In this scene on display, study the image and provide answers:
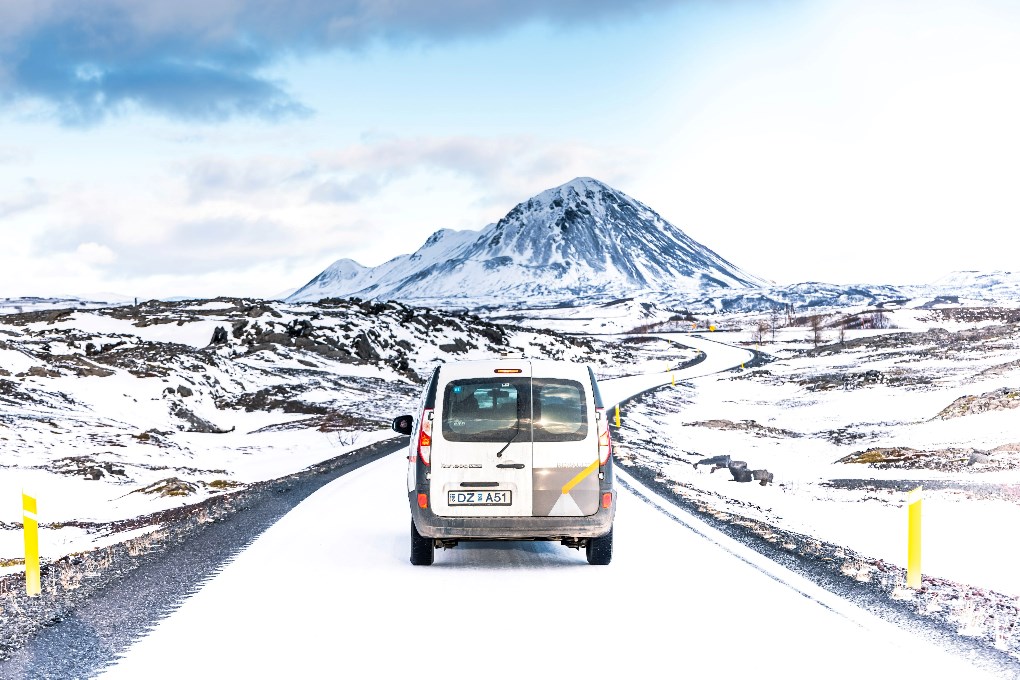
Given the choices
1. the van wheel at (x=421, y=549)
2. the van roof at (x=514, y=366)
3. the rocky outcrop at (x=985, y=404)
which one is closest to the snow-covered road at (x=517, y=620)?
the van wheel at (x=421, y=549)

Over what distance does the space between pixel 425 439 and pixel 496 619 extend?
85.0 inches

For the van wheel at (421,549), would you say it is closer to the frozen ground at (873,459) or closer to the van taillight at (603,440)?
the van taillight at (603,440)

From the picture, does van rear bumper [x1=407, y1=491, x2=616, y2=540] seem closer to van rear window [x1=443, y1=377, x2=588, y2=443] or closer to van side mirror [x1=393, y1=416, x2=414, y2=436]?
van rear window [x1=443, y1=377, x2=588, y2=443]

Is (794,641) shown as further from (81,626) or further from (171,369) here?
(171,369)

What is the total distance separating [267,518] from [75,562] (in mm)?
3165

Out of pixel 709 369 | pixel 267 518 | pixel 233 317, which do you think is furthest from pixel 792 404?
pixel 233 317

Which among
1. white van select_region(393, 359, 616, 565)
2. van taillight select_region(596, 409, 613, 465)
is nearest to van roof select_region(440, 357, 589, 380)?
white van select_region(393, 359, 616, 565)

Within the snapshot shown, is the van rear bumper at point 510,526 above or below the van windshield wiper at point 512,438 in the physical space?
below

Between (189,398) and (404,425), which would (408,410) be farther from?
(404,425)

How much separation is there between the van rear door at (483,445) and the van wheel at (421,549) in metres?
0.54

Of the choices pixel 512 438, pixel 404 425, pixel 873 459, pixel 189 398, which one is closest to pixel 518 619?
pixel 512 438

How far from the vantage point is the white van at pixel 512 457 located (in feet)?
27.6

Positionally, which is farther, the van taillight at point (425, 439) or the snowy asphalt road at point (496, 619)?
the van taillight at point (425, 439)

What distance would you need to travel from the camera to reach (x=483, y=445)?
27.8ft
